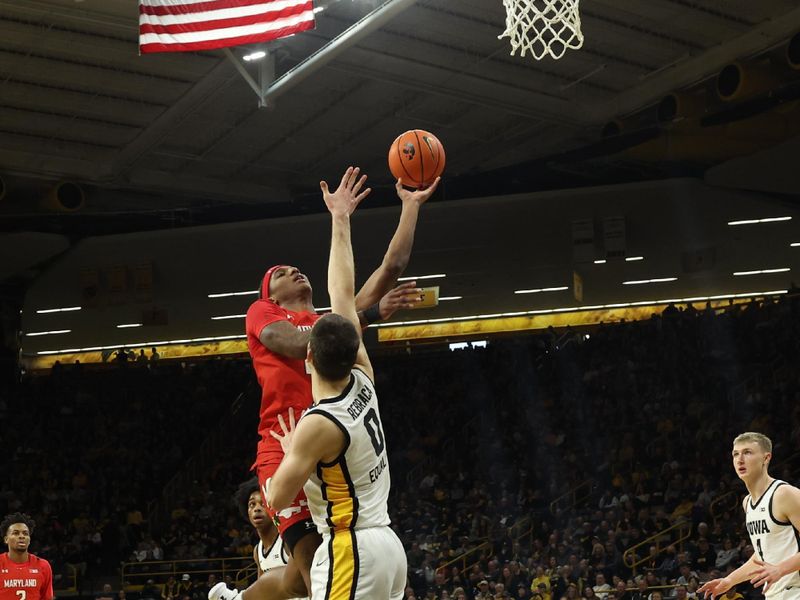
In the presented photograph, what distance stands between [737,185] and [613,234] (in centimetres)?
290

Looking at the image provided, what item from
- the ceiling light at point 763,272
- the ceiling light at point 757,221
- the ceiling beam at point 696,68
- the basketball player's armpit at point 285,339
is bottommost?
the basketball player's armpit at point 285,339

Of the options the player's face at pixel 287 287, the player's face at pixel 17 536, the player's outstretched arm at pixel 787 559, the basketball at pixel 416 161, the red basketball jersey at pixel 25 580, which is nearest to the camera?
the player's face at pixel 287 287

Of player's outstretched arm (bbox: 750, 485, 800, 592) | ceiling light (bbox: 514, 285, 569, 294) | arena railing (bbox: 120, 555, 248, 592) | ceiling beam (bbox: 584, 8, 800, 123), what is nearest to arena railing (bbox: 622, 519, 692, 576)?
arena railing (bbox: 120, 555, 248, 592)

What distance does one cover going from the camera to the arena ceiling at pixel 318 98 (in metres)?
20.4

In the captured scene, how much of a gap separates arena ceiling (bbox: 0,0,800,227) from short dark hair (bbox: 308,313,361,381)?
12.8 metres

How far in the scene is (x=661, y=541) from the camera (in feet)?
60.2

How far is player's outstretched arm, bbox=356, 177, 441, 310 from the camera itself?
5.56 metres

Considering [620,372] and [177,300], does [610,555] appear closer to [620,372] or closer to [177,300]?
[620,372]

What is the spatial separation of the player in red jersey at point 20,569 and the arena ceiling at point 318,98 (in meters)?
8.77

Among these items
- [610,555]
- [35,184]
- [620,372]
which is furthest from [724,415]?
[35,184]

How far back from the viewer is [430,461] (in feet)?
81.2

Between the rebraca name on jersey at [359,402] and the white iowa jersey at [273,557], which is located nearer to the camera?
the rebraca name on jersey at [359,402]

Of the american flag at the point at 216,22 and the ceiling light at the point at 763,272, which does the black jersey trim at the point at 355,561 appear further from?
the ceiling light at the point at 763,272

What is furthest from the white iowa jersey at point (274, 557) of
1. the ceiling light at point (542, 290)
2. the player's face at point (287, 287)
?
the ceiling light at point (542, 290)
